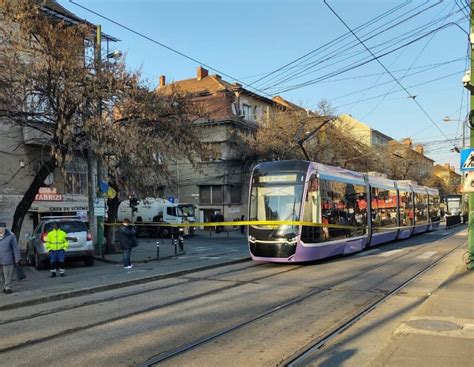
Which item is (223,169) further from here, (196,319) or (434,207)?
(196,319)

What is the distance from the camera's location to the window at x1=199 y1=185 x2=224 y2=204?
4638cm

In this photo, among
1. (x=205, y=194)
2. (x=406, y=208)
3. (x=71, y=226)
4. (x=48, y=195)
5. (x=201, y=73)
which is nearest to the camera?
(x=71, y=226)

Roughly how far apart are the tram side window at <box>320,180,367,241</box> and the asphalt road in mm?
2605

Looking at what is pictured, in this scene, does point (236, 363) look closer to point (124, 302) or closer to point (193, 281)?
A: point (124, 302)

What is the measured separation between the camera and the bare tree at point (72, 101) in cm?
1551

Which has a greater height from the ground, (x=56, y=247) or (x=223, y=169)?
(x=223, y=169)

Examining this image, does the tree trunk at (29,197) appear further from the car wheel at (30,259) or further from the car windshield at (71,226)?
the car wheel at (30,259)

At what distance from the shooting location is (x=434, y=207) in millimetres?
37250

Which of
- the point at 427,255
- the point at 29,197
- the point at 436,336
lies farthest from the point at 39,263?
the point at 427,255

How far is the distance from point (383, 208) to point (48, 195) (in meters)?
15.9

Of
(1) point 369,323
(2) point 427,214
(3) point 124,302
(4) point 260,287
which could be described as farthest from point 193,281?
(2) point 427,214

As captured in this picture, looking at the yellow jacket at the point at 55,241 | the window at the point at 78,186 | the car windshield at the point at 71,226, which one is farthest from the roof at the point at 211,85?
the yellow jacket at the point at 55,241

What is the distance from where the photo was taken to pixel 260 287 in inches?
476

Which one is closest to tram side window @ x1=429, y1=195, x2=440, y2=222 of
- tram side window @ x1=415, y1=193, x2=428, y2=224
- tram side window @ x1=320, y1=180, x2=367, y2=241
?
tram side window @ x1=415, y1=193, x2=428, y2=224
